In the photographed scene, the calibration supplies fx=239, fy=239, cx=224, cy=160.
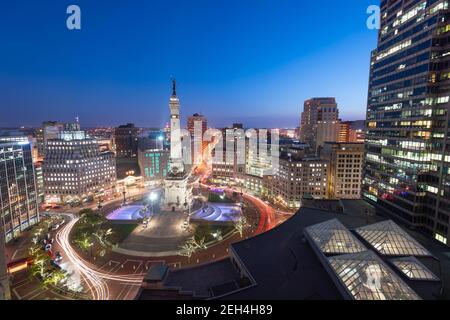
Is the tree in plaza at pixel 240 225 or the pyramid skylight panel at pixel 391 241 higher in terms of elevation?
the pyramid skylight panel at pixel 391 241

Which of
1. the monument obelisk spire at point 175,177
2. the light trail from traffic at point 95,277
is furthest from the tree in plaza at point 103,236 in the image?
the monument obelisk spire at point 175,177

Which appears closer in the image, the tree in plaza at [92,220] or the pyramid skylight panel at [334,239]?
the pyramid skylight panel at [334,239]

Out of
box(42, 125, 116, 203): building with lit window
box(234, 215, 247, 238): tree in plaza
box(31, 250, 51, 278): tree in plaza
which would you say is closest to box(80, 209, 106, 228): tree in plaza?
box(31, 250, 51, 278): tree in plaza

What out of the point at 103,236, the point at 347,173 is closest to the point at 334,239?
the point at 103,236

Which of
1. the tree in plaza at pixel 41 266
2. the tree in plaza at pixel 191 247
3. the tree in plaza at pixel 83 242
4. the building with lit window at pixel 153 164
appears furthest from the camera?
the building with lit window at pixel 153 164

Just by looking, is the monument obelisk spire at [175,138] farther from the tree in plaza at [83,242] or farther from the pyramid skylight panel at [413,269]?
the pyramid skylight panel at [413,269]

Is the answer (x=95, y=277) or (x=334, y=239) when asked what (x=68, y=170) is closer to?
(x=95, y=277)
